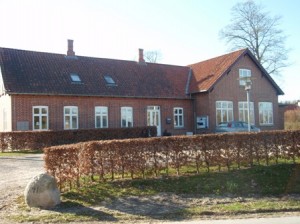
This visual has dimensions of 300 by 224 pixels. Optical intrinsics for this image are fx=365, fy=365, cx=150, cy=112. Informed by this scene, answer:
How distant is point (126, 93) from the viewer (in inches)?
1121

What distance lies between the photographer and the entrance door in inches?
1174

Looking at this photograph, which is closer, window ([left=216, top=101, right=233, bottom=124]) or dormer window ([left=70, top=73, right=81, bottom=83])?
dormer window ([left=70, top=73, right=81, bottom=83])

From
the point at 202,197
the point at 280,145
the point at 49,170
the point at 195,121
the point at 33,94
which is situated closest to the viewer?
the point at 202,197

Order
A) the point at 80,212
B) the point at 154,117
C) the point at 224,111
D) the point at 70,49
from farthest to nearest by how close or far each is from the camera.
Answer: the point at 224,111 → the point at 154,117 → the point at 70,49 → the point at 80,212

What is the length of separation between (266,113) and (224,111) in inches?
216

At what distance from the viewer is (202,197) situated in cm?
948

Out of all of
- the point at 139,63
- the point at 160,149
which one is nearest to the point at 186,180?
the point at 160,149

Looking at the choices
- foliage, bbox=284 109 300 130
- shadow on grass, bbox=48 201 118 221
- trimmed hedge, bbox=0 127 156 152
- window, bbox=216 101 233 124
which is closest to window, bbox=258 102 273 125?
foliage, bbox=284 109 300 130

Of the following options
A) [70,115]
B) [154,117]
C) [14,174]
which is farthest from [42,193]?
[154,117]

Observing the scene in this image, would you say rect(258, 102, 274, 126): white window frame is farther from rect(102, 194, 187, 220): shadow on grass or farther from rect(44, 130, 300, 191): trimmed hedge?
rect(102, 194, 187, 220): shadow on grass

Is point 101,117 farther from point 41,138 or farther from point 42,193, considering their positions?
point 42,193

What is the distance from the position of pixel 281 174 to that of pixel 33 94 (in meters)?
17.4

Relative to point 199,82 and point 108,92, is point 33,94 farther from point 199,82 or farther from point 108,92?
point 199,82

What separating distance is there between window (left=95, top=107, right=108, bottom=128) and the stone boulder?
18.2 meters
